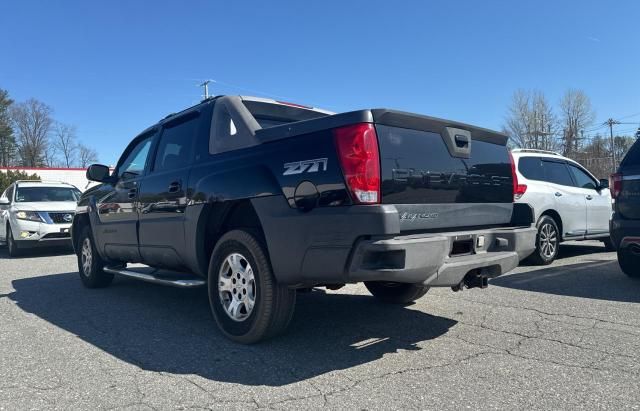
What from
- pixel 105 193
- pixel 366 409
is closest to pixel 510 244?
pixel 366 409

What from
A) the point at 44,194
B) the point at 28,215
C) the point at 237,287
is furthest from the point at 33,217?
the point at 237,287

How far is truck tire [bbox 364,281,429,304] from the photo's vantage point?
16.3ft

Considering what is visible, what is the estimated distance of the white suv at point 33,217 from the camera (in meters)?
10.9

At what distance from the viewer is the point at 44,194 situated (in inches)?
481

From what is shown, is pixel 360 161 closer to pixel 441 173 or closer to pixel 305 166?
pixel 305 166

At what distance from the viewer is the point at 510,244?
13.3 feet

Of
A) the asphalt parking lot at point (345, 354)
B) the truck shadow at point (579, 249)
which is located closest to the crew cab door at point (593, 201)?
the truck shadow at point (579, 249)

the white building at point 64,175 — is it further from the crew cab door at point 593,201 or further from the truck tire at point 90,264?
the crew cab door at point 593,201

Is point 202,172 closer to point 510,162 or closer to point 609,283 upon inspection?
point 510,162

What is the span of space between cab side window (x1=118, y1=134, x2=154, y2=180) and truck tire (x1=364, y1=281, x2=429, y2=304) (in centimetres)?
287

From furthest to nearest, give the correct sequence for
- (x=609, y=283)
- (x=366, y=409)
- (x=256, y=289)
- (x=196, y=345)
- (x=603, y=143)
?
1. (x=603, y=143)
2. (x=609, y=283)
3. (x=196, y=345)
4. (x=256, y=289)
5. (x=366, y=409)

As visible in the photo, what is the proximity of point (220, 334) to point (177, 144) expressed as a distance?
196 centimetres

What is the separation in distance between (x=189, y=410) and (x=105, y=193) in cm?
418

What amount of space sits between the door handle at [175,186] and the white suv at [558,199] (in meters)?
4.95
